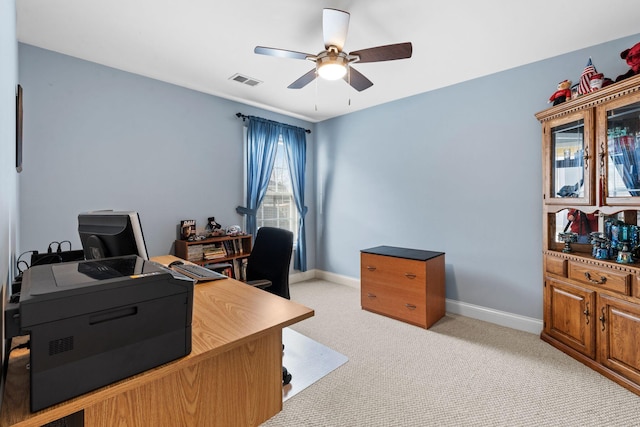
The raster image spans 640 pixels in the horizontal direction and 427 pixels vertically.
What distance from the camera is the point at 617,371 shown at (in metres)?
2.00

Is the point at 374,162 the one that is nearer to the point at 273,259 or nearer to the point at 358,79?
the point at 358,79

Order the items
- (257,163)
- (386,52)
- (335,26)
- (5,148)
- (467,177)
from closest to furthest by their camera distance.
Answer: (5,148) < (335,26) < (386,52) < (467,177) < (257,163)

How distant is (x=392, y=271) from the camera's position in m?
3.14

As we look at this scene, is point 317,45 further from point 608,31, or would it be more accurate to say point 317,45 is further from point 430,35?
point 608,31

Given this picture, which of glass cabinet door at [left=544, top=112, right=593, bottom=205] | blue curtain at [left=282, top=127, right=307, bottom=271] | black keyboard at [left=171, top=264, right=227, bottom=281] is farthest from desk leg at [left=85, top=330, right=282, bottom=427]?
blue curtain at [left=282, top=127, right=307, bottom=271]

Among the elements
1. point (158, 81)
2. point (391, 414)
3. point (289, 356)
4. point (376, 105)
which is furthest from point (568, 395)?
point (158, 81)

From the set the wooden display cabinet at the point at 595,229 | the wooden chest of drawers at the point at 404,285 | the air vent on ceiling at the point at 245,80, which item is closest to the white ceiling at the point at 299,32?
the air vent on ceiling at the point at 245,80

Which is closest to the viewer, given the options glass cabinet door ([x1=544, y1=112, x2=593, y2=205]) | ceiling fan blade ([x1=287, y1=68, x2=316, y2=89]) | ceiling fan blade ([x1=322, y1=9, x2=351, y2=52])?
ceiling fan blade ([x1=322, y1=9, x2=351, y2=52])

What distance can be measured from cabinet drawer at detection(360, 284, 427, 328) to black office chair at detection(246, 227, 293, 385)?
128 cm

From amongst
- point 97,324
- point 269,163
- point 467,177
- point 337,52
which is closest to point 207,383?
point 97,324

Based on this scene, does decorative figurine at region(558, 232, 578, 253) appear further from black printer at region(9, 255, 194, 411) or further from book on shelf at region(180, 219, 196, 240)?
book on shelf at region(180, 219, 196, 240)

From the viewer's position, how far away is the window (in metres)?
4.34

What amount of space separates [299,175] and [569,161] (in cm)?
317

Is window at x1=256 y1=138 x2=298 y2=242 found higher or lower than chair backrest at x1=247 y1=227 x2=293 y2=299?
higher
